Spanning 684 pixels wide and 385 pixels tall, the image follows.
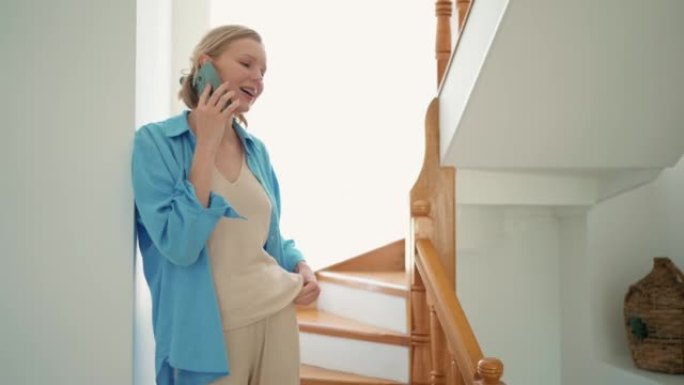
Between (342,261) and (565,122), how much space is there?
4.87ft

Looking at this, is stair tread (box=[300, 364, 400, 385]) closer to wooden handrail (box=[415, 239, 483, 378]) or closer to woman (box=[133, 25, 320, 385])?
wooden handrail (box=[415, 239, 483, 378])

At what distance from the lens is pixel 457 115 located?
236 centimetres

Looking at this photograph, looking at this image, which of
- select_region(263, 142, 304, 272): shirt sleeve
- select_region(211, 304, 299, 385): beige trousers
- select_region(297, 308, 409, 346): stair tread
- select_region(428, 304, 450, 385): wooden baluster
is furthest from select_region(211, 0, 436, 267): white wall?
select_region(211, 304, 299, 385): beige trousers

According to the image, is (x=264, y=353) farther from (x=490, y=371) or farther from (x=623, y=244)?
(x=623, y=244)

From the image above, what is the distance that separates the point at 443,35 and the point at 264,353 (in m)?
1.68

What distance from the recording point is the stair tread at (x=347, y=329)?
8.98 ft

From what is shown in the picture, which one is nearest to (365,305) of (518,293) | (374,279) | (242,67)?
(374,279)

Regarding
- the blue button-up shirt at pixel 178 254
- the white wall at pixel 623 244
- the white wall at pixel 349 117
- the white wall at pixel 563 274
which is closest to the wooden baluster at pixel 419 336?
the white wall at pixel 563 274

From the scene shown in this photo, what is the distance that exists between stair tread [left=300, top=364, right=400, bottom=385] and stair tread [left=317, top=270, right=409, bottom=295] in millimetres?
351

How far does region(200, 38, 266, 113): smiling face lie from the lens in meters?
1.43

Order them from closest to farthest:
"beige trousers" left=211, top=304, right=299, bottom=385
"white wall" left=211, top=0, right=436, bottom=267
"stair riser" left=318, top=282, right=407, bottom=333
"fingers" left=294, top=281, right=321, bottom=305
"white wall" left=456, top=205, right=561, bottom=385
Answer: "beige trousers" left=211, top=304, right=299, bottom=385 < "fingers" left=294, top=281, right=321, bottom=305 < "stair riser" left=318, top=282, right=407, bottom=333 < "white wall" left=456, top=205, right=561, bottom=385 < "white wall" left=211, top=0, right=436, bottom=267

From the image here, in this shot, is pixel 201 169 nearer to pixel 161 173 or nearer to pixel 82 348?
pixel 161 173

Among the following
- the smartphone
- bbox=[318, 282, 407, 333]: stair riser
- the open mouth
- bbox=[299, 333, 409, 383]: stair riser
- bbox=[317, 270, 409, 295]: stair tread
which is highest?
the smartphone

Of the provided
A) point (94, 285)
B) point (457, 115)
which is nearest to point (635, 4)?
point (457, 115)
